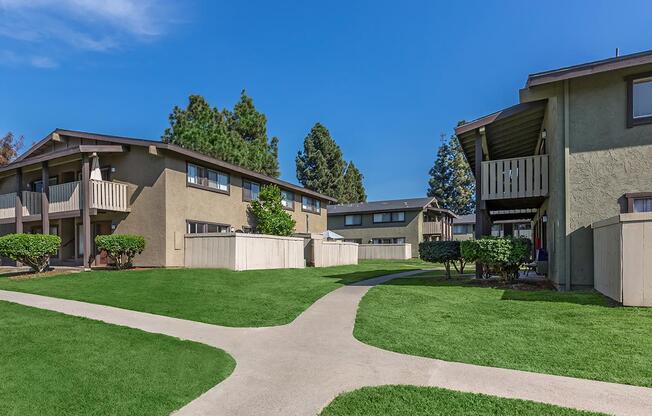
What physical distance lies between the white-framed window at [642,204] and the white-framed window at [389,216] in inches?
1130

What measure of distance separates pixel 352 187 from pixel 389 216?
72.5ft

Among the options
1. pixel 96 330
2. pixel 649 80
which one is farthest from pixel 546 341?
pixel 649 80

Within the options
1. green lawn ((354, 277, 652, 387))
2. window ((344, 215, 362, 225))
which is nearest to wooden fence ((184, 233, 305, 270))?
green lawn ((354, 277, 652, 387))

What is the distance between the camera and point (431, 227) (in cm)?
4050

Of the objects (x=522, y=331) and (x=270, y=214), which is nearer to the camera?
(x=522, y=331)

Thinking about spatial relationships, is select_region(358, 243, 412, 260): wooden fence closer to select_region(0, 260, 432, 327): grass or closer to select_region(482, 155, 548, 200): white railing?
select_region(0, 260, 432, 327): grass

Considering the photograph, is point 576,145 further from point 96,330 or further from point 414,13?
point 96,330

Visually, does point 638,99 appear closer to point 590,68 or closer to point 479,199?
point 590,68

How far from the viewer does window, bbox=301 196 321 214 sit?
30.3 meters

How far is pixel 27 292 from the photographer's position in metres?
12.5

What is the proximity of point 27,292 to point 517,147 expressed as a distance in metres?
19.8

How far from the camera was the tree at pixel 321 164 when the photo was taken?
60.1 metres

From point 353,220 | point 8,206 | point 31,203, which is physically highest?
point 31,203

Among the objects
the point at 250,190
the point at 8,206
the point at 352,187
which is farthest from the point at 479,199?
the point at 352,187
